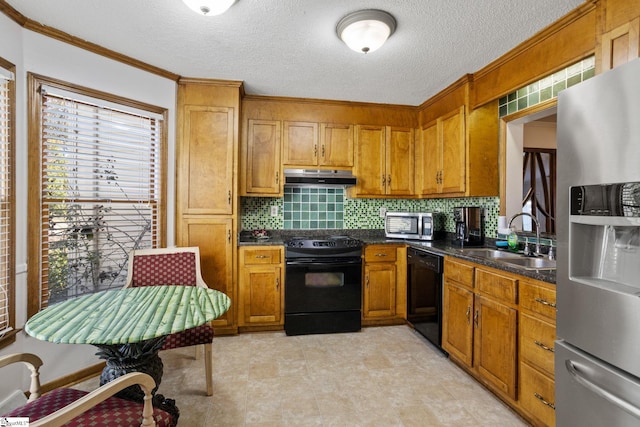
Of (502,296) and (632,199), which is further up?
(632,199)

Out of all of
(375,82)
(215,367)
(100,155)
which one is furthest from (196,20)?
(215,367)

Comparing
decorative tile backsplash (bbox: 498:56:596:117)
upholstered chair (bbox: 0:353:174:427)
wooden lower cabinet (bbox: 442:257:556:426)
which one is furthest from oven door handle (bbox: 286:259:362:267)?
decorative tile backsplash (bbox: 498:56:596:117)

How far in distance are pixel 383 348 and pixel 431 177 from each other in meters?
1.82

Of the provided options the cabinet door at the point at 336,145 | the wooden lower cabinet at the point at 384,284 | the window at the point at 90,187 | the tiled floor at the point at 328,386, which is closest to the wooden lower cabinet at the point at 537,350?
the tiled floor at the point at 328,386

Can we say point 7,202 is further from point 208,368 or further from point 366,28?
point 366,28

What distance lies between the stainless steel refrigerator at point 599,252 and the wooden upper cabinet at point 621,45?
48 centimetres

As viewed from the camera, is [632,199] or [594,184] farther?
[594,184]

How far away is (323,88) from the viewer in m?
3.09

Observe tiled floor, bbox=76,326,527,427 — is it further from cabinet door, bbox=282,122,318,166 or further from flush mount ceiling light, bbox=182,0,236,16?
flush mount ceiling light, bbox=182,0,236,16

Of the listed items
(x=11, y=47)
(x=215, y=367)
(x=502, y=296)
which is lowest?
(x=215, y=367)

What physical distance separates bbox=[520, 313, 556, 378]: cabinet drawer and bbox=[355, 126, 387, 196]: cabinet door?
6.63 ft

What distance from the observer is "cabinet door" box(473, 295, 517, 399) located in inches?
73.6

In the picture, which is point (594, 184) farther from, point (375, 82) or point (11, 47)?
point (11, 47)

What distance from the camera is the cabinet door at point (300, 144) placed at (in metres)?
3.37
